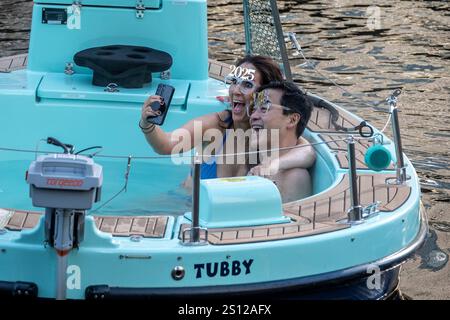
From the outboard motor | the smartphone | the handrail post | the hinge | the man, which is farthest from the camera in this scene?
the hinge

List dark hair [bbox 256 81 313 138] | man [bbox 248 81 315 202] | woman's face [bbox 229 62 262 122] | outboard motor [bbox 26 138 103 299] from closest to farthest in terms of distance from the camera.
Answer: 1. outboard motor [bbox 26 138 103 299]
2. man [bbox 248 81 315 202]
3. dark hair [bbox 256 81 313 138]
4. woman's face [bbox 229 62 262 122]

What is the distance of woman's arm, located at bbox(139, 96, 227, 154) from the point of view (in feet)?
18.0

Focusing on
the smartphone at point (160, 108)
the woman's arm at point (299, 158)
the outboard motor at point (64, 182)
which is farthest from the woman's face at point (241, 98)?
the outboard motor at point (64, 182)

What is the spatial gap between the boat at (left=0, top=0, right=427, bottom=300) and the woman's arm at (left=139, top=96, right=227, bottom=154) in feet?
1.42

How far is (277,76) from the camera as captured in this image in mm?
6129

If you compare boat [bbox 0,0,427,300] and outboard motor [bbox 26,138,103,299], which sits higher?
outboard motor [bbox 26,138,103,299]

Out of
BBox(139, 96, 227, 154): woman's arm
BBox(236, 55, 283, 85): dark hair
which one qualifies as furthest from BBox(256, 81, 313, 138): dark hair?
Answer: BBox(139, 96, 227, 154): woman's arm

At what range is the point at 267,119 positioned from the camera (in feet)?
18.9

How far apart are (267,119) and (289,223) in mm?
924

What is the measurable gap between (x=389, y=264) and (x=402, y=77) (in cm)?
651

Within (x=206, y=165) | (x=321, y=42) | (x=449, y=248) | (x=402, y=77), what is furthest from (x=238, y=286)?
(x=321, y=42)

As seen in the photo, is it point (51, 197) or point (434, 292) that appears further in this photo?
point (434, 292)

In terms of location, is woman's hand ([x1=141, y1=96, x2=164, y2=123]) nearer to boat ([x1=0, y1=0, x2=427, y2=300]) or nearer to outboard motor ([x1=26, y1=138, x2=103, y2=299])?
boat ([x1=0, y1=0, x2=427, y2=300])

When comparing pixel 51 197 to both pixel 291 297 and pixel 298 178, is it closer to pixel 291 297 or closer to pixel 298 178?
pixel 291 297
